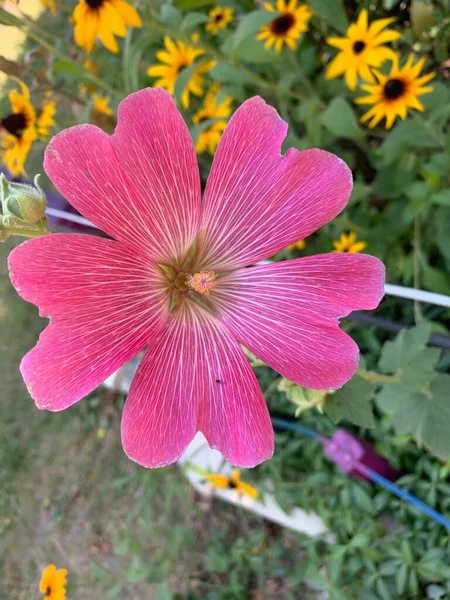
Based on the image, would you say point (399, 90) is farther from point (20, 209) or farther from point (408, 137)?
point (20, 209)

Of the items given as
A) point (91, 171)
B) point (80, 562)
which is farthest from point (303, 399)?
point (80, 562)

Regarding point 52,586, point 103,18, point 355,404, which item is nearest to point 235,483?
point 52,586

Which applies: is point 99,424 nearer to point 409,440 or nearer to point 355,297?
point 409,440

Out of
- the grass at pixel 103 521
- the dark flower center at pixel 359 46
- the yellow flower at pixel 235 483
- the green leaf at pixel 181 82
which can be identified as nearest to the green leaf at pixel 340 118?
the dark flower center at pixel 359 46

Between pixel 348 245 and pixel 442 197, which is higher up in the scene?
pixel 442 197

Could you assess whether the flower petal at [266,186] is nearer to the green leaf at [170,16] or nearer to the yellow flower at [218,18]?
the green leaf at [170,16]

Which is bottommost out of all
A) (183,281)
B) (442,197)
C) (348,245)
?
(348,245)
